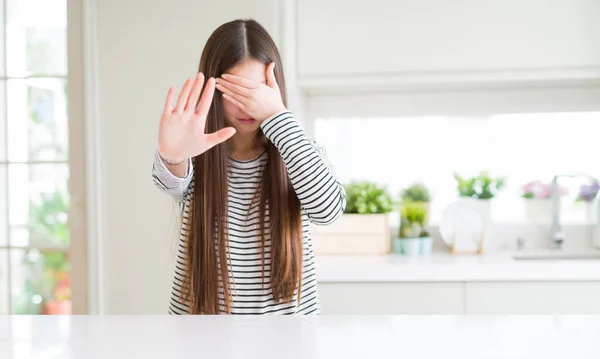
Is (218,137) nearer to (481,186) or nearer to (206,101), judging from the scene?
(206,101)

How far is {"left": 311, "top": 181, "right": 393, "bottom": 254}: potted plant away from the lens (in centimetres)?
229

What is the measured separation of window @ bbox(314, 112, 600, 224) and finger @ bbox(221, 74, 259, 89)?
5.05 ft

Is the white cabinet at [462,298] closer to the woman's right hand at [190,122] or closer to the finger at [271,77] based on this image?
the finger at [271,77]

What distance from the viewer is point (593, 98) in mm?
2533

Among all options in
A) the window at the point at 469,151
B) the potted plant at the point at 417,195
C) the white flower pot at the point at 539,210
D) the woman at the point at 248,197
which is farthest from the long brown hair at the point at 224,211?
the white flower pot at the point at 539,210

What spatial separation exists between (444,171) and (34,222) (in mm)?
1562

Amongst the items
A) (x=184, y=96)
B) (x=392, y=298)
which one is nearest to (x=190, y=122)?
(x=184, y=96)

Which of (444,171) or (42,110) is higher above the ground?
(42,110)

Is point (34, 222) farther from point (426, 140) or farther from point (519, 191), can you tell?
point (519, 191)

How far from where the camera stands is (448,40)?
7.15 feet

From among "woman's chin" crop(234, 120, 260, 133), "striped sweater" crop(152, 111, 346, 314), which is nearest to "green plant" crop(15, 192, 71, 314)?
"striped sweater" crop(152, 111, 346, 314)

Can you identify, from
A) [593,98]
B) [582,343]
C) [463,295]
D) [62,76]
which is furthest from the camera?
[593,98]

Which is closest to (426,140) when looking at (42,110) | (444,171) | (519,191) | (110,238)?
(444,171)

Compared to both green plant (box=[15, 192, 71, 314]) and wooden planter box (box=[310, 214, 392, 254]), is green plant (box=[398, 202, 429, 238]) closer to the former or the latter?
wooden planter box (box=[310, 214, 392, 254])
